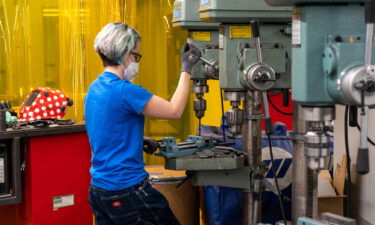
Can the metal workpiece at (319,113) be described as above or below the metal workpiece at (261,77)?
below

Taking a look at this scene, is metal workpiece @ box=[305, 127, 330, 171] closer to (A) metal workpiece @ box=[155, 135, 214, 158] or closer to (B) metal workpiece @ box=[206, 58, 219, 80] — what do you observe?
(A) metal workpiece @ box=[155, 135, 214, 158]

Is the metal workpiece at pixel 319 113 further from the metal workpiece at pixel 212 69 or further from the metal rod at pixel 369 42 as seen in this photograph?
the metal workpiece at pixel 212 69

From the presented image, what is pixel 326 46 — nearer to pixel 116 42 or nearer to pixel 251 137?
pixel 251 137

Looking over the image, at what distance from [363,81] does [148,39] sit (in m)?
3.26

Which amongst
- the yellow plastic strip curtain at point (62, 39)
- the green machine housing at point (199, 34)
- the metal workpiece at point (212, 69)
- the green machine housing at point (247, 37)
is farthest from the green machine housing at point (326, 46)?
the yellow plastic strip curtain at point (62, 39)

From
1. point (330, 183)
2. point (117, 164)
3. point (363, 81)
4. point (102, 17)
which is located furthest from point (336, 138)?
point (102, 17)

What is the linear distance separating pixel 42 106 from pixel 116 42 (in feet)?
3.33

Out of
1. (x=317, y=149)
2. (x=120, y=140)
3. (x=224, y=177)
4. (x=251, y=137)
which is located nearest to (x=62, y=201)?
(x=120, y=140)

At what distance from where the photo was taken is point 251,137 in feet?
8.02

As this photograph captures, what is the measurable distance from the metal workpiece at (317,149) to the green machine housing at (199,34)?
126 centimetres

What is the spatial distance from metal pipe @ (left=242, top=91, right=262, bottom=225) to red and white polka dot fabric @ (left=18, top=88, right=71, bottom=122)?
50.2 inches

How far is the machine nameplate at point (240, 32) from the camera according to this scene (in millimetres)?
2236

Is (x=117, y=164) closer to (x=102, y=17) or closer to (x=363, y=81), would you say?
(x=363, y=81)

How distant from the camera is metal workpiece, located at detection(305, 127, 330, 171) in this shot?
1.54 meters
